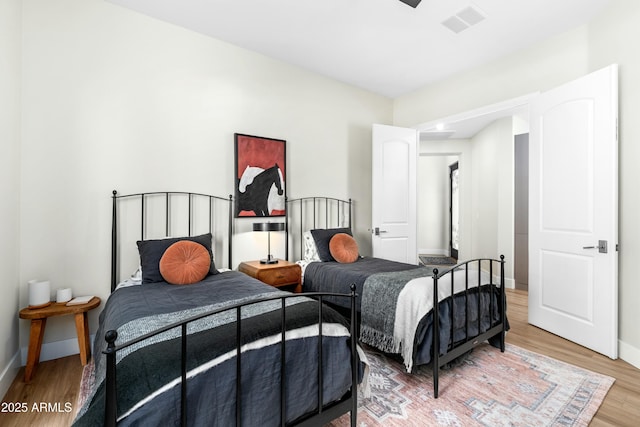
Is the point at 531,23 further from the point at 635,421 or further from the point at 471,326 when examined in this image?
the point at 635,421

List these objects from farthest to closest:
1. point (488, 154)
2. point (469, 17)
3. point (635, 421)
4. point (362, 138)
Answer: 1. point (488, 154)
2. point (362, 138)
3. point (469, 17)
4. point (635, 421)

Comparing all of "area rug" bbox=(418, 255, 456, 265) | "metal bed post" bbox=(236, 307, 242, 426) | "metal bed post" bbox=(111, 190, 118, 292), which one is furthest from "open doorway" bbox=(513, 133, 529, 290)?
"metal bed post" bbox=(111, 190, 118, 292)

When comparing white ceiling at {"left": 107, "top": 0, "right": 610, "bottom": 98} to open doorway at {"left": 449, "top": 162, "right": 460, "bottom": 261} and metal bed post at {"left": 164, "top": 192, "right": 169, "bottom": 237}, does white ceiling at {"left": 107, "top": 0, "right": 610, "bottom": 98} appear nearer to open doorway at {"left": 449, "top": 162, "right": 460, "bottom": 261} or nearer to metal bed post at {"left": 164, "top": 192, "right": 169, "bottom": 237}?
metal bed post at {"left": 164, "top": 192, "right": 169, "bottom": 237}

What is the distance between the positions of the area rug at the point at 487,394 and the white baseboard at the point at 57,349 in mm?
2239

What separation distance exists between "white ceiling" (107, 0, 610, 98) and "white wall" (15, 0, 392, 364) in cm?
28

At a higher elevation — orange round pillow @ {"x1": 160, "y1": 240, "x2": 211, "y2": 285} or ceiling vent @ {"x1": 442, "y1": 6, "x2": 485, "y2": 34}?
ceiling vent @ {"x1": 442, "y1": 6, "x2": 485, "y2": 34}

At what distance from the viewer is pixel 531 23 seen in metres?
2.90

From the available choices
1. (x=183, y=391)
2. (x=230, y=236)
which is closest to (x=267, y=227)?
(x=230, y=236)

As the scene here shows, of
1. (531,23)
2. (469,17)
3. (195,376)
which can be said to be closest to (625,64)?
(531,23)

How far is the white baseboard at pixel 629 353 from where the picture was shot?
237cm

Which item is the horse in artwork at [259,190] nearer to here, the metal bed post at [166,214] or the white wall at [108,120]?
the white wall at [108,120]

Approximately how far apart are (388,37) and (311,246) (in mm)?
2393

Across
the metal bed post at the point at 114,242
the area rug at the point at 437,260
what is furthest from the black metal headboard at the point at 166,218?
the area rug at the point at 437,260

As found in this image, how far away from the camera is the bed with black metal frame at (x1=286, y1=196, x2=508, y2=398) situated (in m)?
2.05
